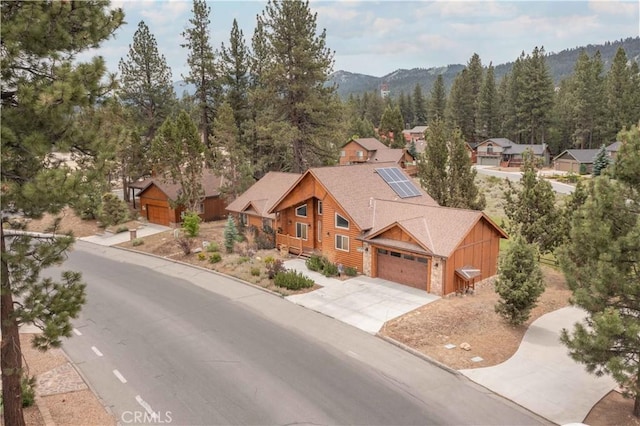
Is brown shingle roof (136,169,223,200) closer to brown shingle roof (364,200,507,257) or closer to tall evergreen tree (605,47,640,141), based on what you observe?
brown shingle roof (364,200,507,257)

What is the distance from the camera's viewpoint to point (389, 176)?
30.8 meters

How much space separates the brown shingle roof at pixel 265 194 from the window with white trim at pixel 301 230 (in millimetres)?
2709

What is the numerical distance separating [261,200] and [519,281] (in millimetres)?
19612

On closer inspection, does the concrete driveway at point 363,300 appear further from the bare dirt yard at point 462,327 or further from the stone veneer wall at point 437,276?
the bare dirt yard at point 462,327

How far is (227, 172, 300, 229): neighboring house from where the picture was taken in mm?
32281

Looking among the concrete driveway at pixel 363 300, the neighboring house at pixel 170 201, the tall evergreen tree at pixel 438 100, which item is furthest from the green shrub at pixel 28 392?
the tall evergreen tree at pixel 438 100

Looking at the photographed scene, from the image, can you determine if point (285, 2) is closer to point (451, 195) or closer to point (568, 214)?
point (451, 195)

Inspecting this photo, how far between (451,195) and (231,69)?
970 inches

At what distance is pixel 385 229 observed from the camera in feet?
78.3

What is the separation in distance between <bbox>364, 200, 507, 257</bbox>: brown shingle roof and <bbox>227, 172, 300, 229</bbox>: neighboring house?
9.10 metres

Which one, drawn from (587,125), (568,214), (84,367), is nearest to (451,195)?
(568,214)

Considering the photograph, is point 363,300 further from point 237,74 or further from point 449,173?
point 237,74

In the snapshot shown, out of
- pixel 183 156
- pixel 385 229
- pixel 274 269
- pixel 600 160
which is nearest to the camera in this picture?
pixel 385 229

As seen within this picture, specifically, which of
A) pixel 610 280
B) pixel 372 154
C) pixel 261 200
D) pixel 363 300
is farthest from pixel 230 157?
pixel 372 154
